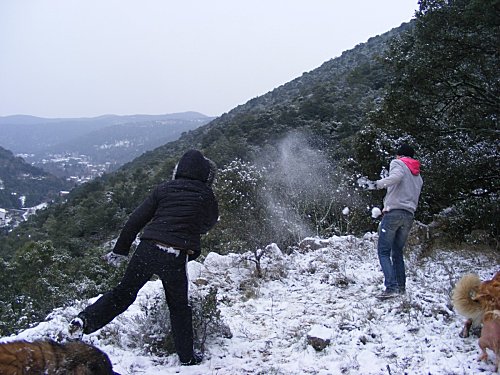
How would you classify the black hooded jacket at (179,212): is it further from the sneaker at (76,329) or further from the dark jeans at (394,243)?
the dark jeans at (394,243)

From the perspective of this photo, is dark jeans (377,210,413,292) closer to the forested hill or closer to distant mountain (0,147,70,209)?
the forested hill

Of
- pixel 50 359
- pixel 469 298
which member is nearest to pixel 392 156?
Result: pixel 469 298

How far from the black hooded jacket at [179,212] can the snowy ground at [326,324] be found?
1011 millimetres

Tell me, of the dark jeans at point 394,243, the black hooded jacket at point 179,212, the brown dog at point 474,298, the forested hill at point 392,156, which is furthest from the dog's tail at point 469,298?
the forested hill at point 392,156

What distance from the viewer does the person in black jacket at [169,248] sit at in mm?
3340

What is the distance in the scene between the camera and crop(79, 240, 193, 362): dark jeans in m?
3.33

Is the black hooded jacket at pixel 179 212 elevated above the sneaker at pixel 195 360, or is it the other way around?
the black hooded jacket at pixel 179 212

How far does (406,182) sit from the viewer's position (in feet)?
14.8

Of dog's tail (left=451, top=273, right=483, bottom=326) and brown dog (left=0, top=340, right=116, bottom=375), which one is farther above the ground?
brown dog (left=0, top=340, right=116, bottom=375)

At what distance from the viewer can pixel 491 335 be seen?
292 centimetres

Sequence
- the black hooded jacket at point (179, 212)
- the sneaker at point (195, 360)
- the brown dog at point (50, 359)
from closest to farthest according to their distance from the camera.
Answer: the brown dog at point (50, 359), the black hooded jacket at point (179, 212), the sneaker at point (195, 360)

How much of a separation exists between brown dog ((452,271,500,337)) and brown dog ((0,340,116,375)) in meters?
2.59

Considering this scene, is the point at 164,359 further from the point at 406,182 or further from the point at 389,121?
the point at 389,121

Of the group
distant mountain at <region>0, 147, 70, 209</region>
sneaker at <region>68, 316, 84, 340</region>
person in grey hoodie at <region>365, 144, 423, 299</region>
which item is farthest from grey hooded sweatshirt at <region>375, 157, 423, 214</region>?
distant mountain at <region>0, 147, 70, 209</region>
